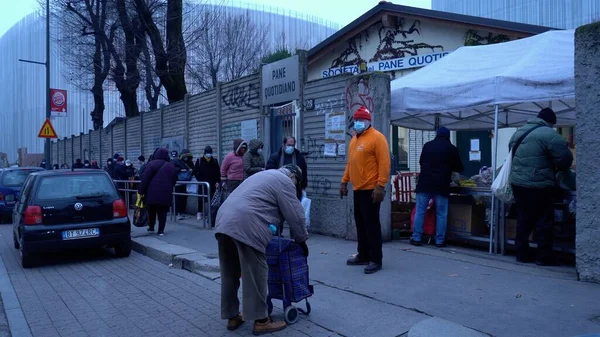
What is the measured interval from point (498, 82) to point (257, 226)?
4332 millimetres

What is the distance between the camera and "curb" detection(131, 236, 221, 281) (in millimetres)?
7809

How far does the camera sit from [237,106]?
13469 mm

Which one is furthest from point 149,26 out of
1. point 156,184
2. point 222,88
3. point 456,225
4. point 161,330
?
point 161,330

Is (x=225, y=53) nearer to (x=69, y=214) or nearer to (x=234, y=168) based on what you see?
(x=234, y=168)

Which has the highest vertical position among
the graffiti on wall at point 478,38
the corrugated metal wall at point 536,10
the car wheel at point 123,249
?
the corrugated metal wall at point 536,10

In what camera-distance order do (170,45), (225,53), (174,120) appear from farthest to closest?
(225,53)
(170,45)
(174,120)

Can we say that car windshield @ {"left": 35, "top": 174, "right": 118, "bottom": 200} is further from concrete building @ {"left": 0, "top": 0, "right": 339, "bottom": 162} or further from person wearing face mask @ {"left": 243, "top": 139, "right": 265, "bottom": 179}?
concrete building @ {"left": 0, "top": 0, "right": 339, "bottom": 162}

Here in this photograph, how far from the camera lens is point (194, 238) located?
10.6 metres

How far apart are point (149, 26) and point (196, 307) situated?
1614cm

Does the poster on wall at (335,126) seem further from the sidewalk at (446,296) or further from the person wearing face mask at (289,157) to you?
the sidewalk at (446,296)

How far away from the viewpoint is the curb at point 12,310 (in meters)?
5.57

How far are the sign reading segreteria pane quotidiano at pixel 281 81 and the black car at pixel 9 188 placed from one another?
26.8ft

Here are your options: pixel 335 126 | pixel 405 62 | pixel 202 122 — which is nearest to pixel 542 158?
pixel 335 126

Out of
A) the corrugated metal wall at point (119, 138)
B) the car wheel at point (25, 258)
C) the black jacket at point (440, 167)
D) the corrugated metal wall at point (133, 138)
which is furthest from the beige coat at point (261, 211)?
the corrugated metal wall at point (119, 138)
